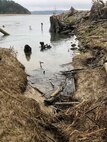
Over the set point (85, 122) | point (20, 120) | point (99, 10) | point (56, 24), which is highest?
point (99, 10)

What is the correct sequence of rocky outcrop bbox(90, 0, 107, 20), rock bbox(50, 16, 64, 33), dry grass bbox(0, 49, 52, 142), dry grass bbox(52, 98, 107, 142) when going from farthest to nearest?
rock bbox(50, 16, 64, 33)
rocky outcrop bbox(90, 0, 107, 20)
dry grass bbox(52, 98, 107, 142)
dry grass bbox(0, 49, 52, 142)

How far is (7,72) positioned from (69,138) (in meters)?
6.81

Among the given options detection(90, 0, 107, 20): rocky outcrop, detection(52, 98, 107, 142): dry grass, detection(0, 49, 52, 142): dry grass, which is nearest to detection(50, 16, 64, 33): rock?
detection(90, 0, 107, 20): rocky outcrop

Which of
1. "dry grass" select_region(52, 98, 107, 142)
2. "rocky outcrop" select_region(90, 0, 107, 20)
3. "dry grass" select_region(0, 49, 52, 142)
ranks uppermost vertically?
"rocky outcrop" select_region(90, 0, 107, 20)

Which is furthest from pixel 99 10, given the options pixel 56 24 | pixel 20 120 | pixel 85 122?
pixel 20 120

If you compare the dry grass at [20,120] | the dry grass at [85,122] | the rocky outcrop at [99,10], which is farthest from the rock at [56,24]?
the dry grass at [85,122]

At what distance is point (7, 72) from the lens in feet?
50.5

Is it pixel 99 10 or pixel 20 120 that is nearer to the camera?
pixel 20 120

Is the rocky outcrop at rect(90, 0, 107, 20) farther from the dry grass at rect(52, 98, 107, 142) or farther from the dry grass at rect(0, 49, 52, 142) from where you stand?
the dry grass at rect(0, 49, 52, 142)

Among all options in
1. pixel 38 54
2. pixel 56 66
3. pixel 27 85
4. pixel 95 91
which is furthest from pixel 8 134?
pixel 38 54

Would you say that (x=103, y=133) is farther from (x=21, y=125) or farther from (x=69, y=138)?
(x=21, y=125)

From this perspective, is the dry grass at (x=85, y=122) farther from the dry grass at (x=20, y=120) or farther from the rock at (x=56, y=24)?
the rock at (x=56, y=24)

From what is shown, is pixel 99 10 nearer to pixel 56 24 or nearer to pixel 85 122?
pixel 56 24

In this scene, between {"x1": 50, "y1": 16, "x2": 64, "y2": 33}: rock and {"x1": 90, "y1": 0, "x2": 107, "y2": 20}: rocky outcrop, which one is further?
{"x1": 50, "y1": 16, "x2": 64, "y2": 33}: rock
